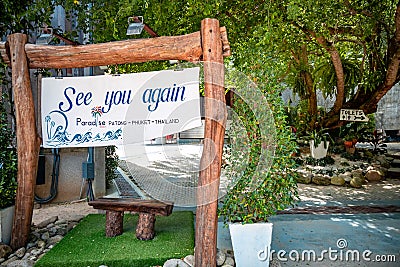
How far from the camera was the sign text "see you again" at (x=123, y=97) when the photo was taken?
311 cm

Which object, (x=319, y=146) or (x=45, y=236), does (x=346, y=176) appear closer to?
(x=319, y=146)

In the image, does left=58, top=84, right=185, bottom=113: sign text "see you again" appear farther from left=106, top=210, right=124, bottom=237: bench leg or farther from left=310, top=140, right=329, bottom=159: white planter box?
left=310, top=140, right=329, bottom=159: white planter box

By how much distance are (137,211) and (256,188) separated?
1241 millimetres

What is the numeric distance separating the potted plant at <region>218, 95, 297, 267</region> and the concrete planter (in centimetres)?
213

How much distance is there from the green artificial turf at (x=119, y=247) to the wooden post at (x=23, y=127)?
1.88ft

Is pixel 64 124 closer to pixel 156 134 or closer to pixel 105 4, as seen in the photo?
pixel 156 134

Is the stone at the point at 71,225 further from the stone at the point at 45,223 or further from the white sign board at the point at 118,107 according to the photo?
the white sign board at the point at 118,107

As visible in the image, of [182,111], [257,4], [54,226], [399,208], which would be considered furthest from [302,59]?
[54,226]

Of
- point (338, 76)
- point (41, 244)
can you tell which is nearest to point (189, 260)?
point (41, 244)

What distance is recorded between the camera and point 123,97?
3238mm

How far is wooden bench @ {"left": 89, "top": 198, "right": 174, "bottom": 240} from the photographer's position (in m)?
3.25

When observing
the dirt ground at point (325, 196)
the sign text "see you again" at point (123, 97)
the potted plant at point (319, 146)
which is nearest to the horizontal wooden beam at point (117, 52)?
the sign text "see you again" at point (123, 97)

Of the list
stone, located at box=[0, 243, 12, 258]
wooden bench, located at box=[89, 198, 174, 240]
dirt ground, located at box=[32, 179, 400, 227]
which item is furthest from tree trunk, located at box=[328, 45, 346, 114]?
stone, located at box=[0, 243, 12, 258]

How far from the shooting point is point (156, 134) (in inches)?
125
